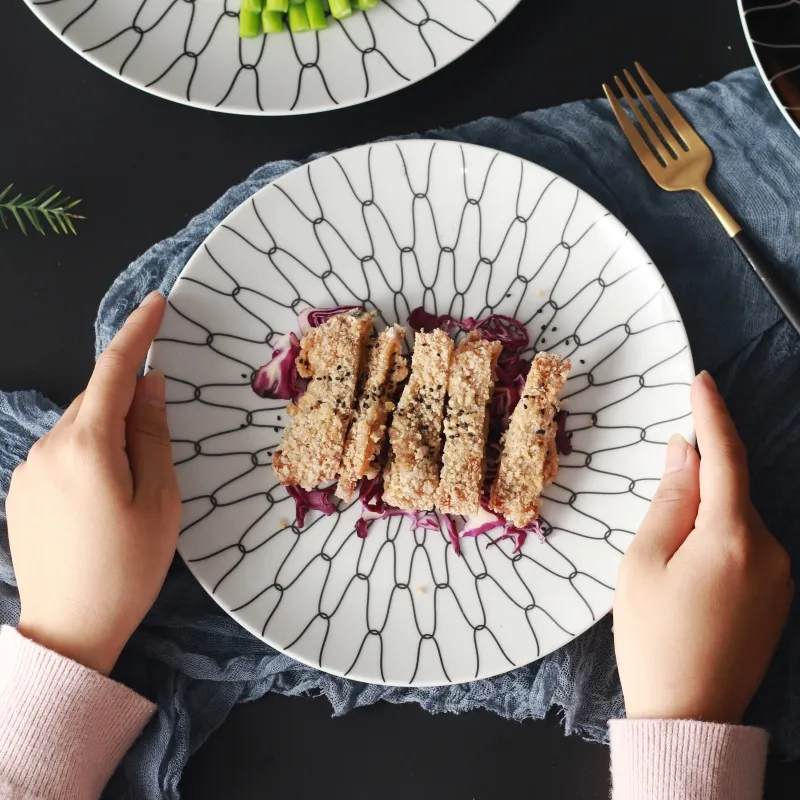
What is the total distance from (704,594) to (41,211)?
7.14 ft

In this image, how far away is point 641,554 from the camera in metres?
2.08

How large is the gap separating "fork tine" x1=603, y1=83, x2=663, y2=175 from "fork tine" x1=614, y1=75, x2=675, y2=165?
0.02 m

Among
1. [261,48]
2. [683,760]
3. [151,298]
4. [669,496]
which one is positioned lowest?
[683,760]

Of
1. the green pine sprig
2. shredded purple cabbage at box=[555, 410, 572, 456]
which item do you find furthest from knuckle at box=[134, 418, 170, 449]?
shredded purple cabbage at box=[555, 410, 572, 456]

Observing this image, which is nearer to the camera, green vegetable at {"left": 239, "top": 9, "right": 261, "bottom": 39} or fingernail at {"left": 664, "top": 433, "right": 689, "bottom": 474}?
fingernail at {"left": 664, "top": 433, "right": 689, "bottom": 474}

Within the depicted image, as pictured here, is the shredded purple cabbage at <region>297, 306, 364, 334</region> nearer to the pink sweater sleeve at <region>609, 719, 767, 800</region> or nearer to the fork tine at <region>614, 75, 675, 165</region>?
the fork tine at <region>614, 75, 675, 165</region>

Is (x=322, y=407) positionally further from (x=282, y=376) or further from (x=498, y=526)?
(x=498, y=526)

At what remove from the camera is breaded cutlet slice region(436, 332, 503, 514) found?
7.29ft

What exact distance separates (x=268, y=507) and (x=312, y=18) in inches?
54.5

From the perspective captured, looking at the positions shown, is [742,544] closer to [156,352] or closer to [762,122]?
[762,122]

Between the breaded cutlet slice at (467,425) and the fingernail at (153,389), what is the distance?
0.79 m

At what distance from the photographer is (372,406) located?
2270 millimetres

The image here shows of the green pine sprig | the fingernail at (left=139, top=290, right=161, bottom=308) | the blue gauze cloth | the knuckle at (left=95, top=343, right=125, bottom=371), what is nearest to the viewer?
the knuckle at (left=95, top=343, right=125, bottom=371)

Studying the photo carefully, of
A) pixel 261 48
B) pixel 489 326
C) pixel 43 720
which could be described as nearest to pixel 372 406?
pixel 489 326
